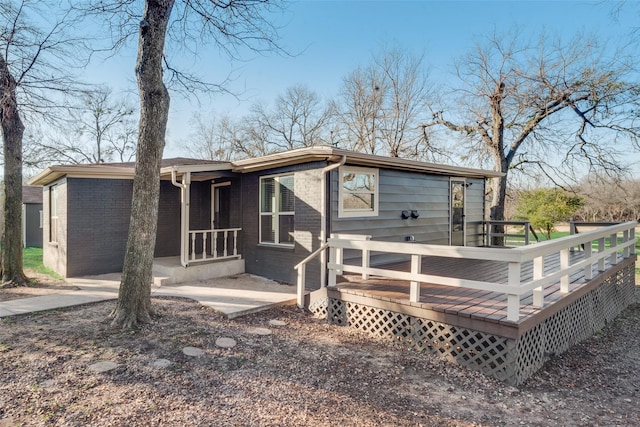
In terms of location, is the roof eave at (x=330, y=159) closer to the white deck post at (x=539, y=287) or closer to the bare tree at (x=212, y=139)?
the white deck post at (x=539, y=287)

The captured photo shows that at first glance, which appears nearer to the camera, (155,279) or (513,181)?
(155,279)

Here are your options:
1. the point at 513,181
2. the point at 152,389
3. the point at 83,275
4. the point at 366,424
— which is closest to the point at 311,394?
the point at 366,424

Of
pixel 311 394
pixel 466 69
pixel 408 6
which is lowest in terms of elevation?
pixel 311 394

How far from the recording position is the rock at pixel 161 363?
3.59 meters

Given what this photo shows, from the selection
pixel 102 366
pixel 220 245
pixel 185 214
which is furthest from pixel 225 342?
pixel 220 245

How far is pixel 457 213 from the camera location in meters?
9.70

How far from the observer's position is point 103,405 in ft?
9.39

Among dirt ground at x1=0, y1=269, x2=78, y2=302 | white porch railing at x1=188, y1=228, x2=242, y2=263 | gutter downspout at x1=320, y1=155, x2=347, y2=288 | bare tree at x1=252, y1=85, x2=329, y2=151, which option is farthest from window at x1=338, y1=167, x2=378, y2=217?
bare tree at x1=252, y1=85, x2=329, y2=151

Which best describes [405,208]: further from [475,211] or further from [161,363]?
[161,363]

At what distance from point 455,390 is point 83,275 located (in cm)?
820

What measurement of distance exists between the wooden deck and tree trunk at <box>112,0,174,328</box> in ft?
8.54

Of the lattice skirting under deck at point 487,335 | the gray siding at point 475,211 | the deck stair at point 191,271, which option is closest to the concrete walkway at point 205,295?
the deck stair at point 191,271

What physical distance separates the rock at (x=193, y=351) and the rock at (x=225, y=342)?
24 centimetres

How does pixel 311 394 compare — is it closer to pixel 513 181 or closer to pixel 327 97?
pixel 513 181
